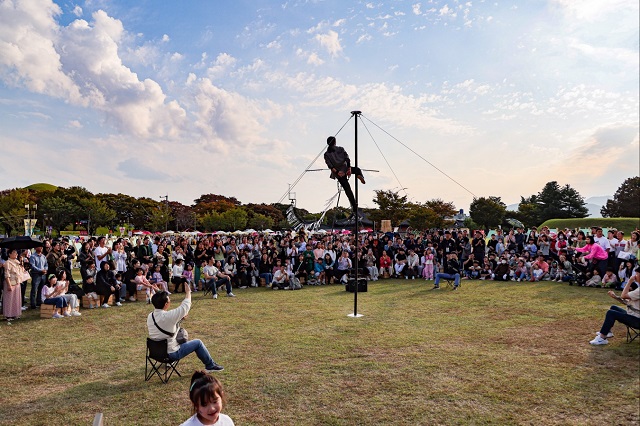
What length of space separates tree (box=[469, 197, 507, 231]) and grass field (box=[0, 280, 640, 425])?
4861cm

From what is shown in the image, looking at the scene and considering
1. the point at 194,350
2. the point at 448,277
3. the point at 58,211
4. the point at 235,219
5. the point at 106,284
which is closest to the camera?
the point at 194,350

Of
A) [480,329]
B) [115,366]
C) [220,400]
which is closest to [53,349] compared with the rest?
[115,366]

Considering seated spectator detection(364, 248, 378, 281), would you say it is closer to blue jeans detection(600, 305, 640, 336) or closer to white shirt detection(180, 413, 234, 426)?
blue jeans detection(600, 305, 640, 336)

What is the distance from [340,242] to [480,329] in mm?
10924

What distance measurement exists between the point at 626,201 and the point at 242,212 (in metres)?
61.2

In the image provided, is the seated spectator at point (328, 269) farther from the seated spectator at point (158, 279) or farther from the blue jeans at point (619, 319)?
the blue jeans at point (619, 319)

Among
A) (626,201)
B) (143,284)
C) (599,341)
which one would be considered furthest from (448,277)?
(626,201)

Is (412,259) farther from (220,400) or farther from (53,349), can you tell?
(220,400)

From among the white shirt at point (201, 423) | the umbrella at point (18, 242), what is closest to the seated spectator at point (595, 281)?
the white shirt at point (201, 423)

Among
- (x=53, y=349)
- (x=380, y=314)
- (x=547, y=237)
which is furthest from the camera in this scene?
(x=547, y=237)

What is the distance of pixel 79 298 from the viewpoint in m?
11.2

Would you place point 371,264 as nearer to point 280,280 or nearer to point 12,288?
point 280,280

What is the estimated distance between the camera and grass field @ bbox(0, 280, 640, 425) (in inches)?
184

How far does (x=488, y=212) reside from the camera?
186 feet
